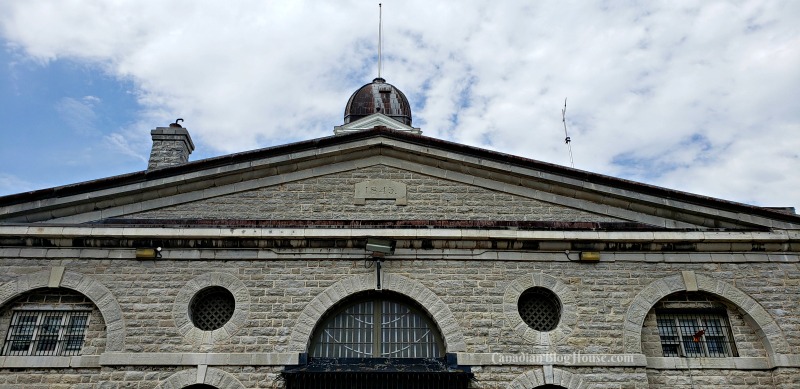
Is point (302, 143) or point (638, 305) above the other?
point (302, 143)

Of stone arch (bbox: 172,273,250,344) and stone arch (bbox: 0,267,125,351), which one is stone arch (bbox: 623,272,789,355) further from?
stone arch (bbox: 0,267,125,351)

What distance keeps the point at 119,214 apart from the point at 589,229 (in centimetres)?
849

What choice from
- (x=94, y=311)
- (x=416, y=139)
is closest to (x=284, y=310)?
(x=94, y=311)

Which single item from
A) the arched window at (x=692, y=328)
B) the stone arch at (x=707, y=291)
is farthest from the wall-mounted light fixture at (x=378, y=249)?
the arched window at (x=692, y=328)

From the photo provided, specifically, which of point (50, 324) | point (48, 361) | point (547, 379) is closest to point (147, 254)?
point (50, 324)

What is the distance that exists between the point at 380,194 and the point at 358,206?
471 millimetres

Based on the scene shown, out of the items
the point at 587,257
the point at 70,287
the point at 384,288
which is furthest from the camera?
the point at 587,257

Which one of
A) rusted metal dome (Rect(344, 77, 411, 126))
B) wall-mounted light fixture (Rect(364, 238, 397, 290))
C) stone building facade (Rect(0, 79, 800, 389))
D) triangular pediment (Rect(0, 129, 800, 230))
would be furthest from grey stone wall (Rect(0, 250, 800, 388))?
rusted metal dome (Rect(344, 77, 411, 126))

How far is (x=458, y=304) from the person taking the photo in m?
10.7

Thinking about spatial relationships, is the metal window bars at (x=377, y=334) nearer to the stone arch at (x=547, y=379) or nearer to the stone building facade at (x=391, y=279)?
the stone building facade at (x=391, y=279)

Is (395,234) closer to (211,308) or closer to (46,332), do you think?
(211,308)

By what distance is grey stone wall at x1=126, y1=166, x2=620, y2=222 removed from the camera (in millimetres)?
11406

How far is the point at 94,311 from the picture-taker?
10664 millimetres

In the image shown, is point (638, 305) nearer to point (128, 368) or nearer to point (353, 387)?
point (353, 387)
